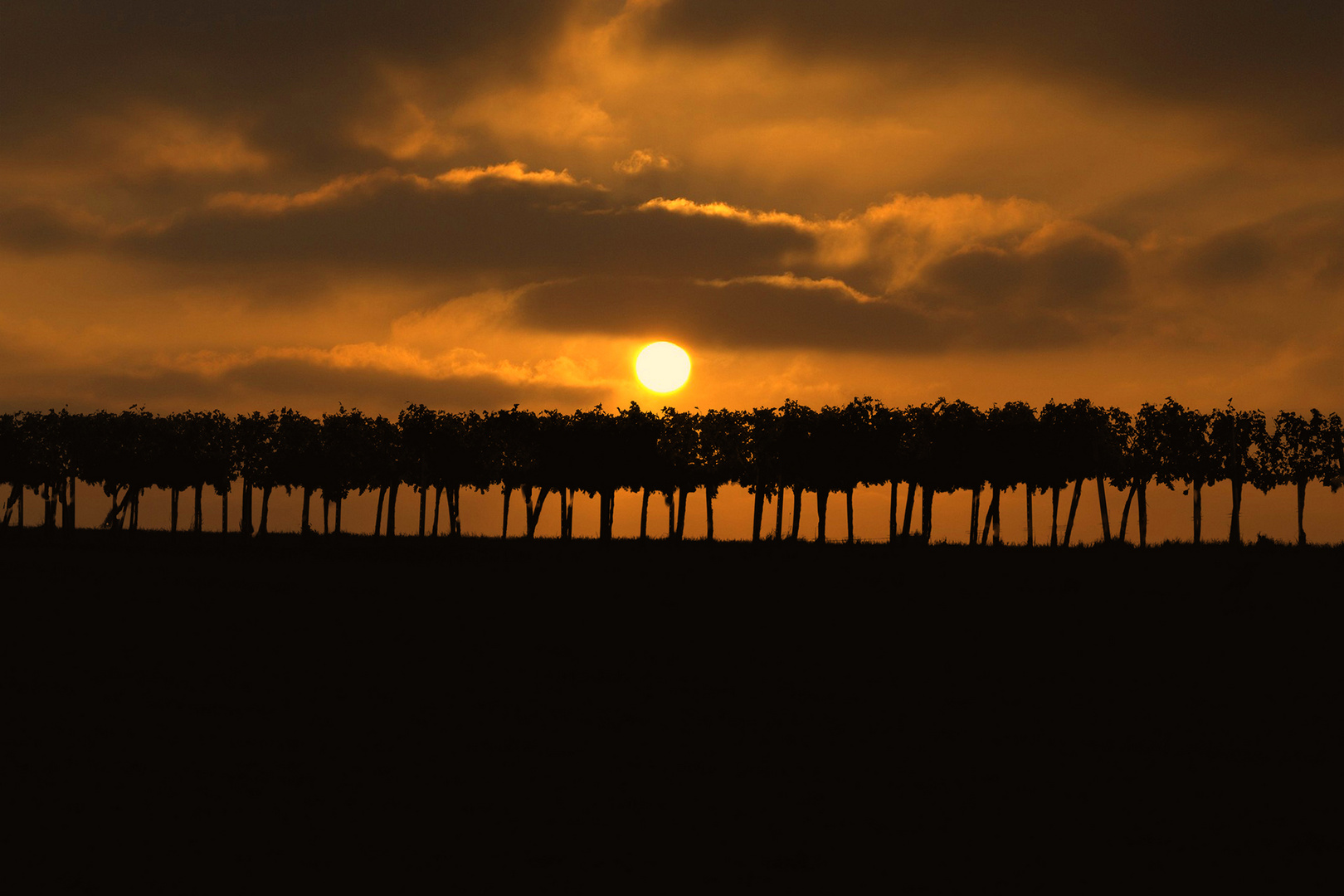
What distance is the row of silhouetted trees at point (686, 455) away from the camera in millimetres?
83875

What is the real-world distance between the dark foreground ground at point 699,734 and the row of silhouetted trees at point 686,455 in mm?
39737

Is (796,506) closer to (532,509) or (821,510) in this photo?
(821,510)

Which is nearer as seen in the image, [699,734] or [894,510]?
[699,734]

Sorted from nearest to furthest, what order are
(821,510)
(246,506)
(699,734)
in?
(699,734) → (821,510) → (246,506)

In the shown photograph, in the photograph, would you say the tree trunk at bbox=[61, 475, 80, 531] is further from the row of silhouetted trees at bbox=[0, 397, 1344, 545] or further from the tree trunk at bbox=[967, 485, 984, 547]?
the tree trunk at bbox=[967, 485, 984, 547]

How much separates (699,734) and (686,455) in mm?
68066

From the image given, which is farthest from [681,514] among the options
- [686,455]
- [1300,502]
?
[1300,502]

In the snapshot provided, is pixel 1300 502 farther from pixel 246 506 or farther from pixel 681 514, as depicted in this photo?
pixel 246 506

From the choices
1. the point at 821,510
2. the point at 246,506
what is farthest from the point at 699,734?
the point at 246,506

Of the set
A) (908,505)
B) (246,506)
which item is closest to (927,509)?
(908,505)

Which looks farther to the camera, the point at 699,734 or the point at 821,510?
the point at 821,510

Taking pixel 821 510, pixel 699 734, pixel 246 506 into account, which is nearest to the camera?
pixel 699 734

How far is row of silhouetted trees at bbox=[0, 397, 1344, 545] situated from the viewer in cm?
8388

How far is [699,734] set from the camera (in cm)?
2238
